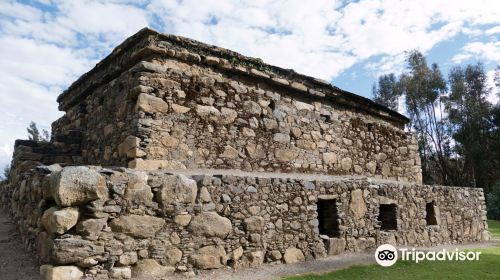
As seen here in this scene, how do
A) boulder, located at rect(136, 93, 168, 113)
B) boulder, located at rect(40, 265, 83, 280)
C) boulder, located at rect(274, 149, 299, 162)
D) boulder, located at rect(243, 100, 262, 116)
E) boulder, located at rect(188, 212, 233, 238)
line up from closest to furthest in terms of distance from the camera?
boulder, located at rect(40, 265, 83, 280), boulder, located at rect(188, 212, 233, 238), boulder, located at rect(136, 93, 168, 113), boulder, located at rect(243, 100, 262, 116), boulder, located at rect(274, 149, 299, 162)

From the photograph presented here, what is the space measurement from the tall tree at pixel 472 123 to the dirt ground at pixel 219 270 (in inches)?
994

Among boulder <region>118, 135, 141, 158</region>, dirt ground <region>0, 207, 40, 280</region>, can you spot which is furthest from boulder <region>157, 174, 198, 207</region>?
dirt ground <region>0, 207, 40, 280</region>

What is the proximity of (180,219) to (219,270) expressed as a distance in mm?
1000

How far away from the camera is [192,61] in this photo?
7.68 meters

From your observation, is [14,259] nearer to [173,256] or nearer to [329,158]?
[173,256]

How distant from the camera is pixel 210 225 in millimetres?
5578

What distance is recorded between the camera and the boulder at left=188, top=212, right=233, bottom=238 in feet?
17.9

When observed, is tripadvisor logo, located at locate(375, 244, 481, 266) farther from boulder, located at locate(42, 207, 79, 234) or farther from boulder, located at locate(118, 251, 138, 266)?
boulder, located at locate(42, 207, 79, 234)

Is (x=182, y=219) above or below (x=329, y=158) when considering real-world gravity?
below

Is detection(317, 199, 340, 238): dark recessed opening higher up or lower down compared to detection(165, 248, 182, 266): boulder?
higher up

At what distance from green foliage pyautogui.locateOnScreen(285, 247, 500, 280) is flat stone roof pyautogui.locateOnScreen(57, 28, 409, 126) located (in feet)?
15.2

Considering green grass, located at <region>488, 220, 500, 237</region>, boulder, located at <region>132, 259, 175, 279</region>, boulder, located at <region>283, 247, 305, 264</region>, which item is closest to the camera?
boulder, located at <region>132, 259, 175, 279</region>

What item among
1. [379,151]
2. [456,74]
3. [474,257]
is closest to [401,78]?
[456,74]

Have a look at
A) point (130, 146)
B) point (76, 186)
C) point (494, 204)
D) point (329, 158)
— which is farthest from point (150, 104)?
point (494, 204)
